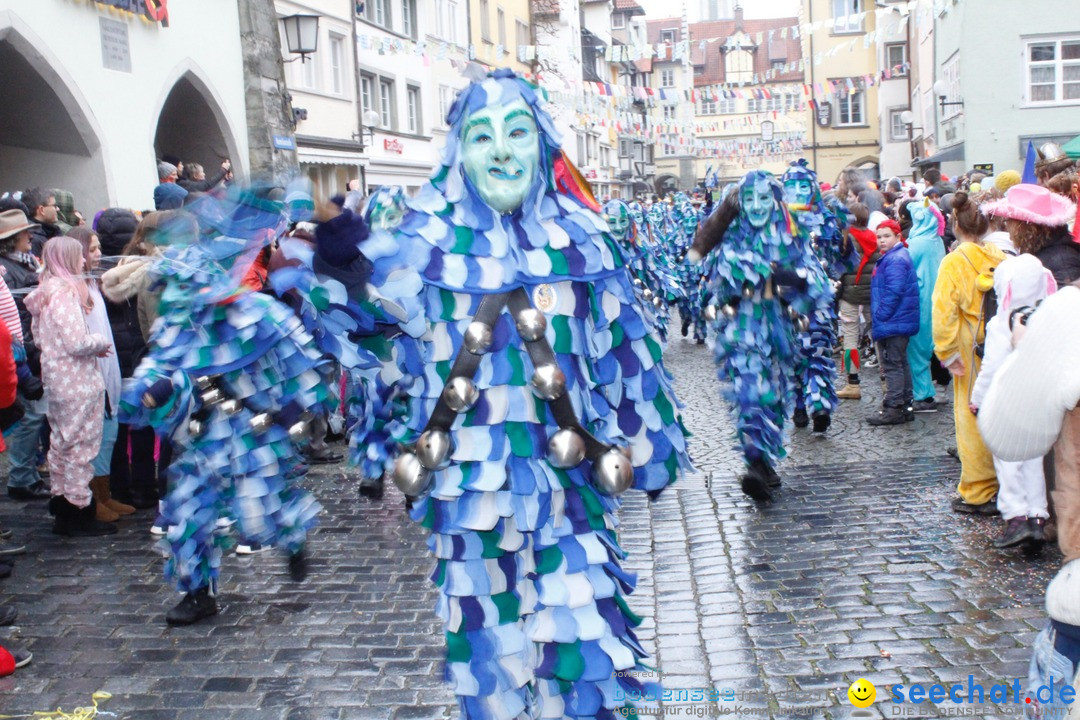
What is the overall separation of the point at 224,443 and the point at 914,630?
3.10 metres

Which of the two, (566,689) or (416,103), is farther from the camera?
(416,103)

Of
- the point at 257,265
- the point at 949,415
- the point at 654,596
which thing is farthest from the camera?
the point at 949,415

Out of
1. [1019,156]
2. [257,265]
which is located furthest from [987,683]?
[1019,156]

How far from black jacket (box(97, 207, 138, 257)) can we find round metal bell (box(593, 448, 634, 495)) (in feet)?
18.2

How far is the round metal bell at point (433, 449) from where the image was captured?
312cm

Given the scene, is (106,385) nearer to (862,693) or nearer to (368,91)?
(862,693)

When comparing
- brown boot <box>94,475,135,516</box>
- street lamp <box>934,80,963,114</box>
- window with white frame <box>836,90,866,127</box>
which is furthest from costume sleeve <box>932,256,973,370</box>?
window with white frame <box>836,90,866,127</box>

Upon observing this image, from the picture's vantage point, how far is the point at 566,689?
3139 mm

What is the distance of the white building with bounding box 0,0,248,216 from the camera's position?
43.0 feet

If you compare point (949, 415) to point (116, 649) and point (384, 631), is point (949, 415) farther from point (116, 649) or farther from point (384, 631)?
point (116, 649)

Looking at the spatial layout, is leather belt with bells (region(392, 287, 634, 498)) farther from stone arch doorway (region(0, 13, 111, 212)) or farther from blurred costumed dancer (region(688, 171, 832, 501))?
stone arch doorway (region(0, 13, 111, 212))

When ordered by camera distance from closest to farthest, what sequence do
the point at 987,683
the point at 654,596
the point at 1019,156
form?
the point at 987,683 → the point at 654,596 → the point at 1019,156

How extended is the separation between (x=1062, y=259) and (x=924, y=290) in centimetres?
431

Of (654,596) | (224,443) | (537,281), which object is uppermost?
(537,281)
